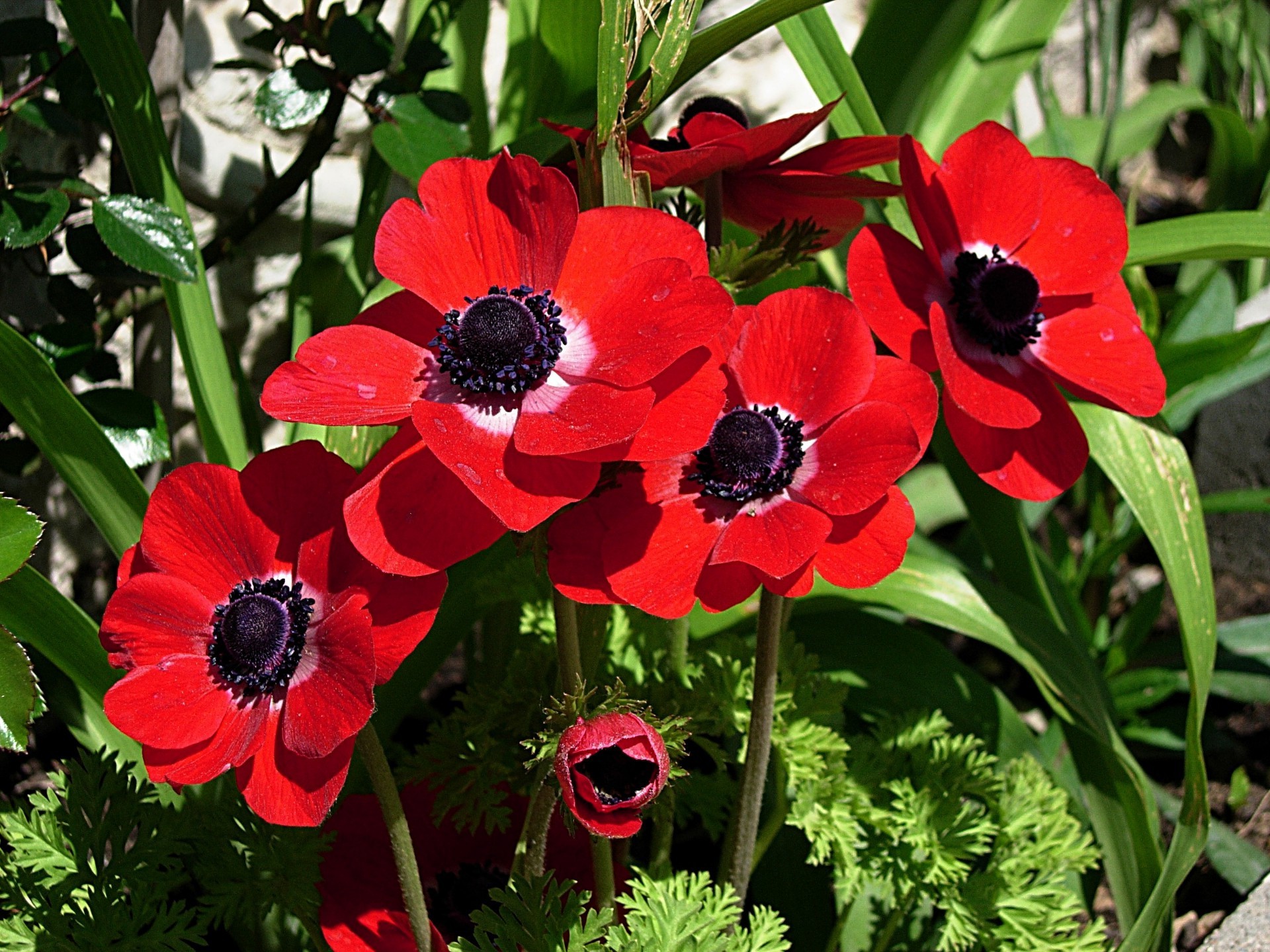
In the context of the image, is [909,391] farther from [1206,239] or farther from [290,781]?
[1206,239]

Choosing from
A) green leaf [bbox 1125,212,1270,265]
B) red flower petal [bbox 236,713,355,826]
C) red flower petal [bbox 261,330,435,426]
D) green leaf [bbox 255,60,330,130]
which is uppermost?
green leaf [bbox 255,60,330,130]

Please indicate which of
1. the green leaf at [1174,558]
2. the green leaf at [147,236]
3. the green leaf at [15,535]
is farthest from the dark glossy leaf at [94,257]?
the green leaf at [1174,558]

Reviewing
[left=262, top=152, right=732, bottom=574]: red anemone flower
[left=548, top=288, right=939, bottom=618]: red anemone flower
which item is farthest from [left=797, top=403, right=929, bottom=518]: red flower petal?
[left=262, top=152, right=732, bottom=574]: red anemone flower

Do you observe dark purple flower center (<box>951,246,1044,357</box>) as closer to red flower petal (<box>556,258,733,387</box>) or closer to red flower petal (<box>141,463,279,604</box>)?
red flower petal (<box>556,258,733,387</box>)

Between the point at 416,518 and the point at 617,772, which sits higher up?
the point at 416,518

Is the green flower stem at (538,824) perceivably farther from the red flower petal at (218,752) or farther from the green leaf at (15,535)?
the green leaf at (15,535)

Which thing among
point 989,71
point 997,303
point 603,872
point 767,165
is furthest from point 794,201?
point 989,71
